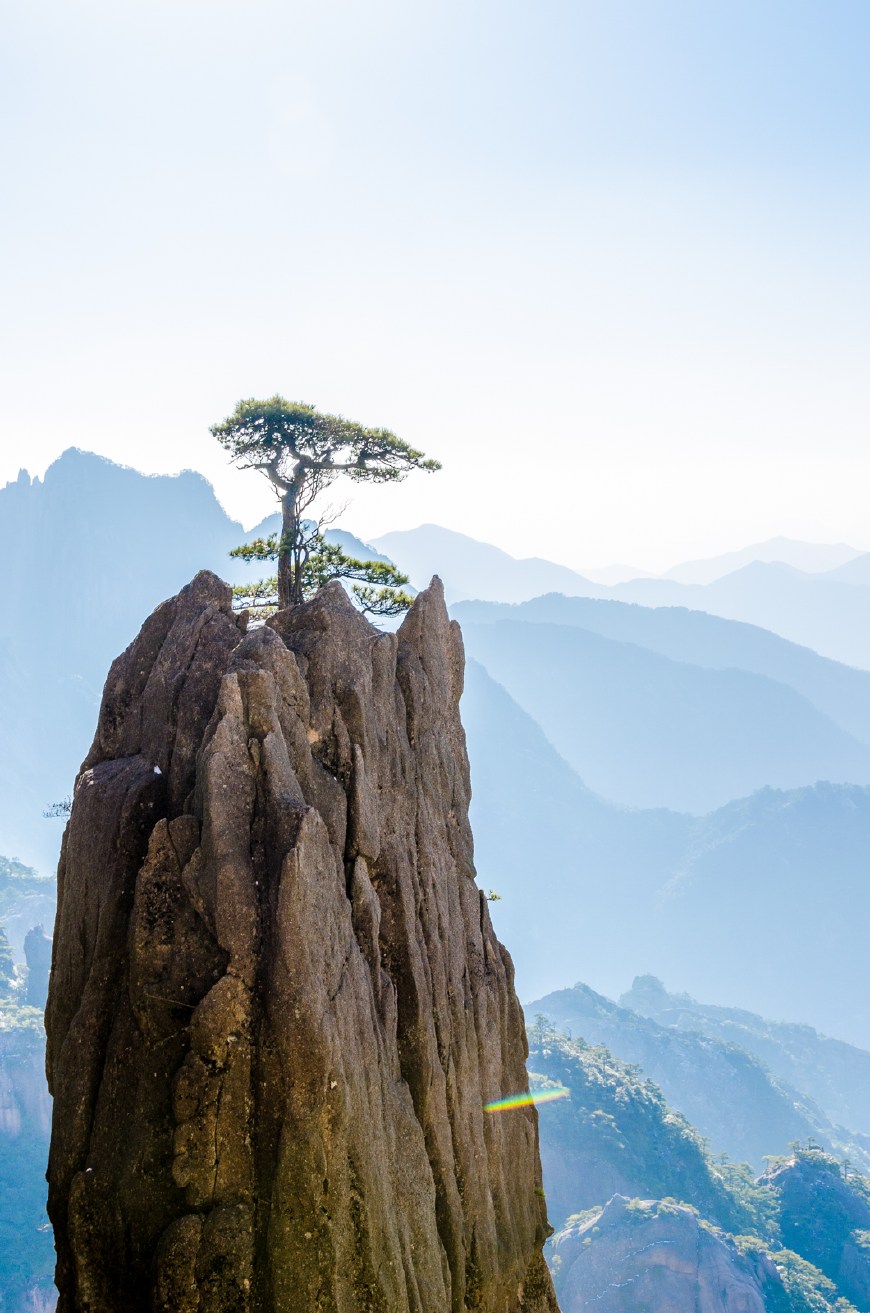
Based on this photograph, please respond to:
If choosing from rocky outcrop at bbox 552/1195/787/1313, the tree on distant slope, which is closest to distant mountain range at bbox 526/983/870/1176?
rocky outcrop at bbox 552/1195/787/1313

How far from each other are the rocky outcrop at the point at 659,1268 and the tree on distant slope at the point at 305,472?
262ft

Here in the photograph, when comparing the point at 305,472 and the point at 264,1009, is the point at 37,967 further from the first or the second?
the point at 264,1009

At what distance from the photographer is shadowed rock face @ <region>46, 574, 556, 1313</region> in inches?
586

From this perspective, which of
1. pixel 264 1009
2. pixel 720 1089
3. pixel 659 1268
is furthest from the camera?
pixel 720 1089

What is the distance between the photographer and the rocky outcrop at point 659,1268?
85062 millimetres

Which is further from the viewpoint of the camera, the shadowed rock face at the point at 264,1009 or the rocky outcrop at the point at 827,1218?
the rocky outcrop at the point at 827,1218

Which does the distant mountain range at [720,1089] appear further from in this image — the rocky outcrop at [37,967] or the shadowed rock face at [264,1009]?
the shadowed rock face at [264,1009]

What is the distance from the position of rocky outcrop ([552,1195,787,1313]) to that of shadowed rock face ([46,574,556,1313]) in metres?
76.5

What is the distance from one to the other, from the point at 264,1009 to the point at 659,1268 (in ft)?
289

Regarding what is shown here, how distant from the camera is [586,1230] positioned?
9362cm

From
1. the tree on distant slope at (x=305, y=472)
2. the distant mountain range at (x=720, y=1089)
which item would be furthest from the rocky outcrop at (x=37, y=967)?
the tree on distant slope at (x=305, y=472)

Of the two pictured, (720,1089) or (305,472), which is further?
(720,1089)

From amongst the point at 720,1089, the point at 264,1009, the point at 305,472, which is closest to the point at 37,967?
the point at 720,1089

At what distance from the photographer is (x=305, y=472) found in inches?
1153
